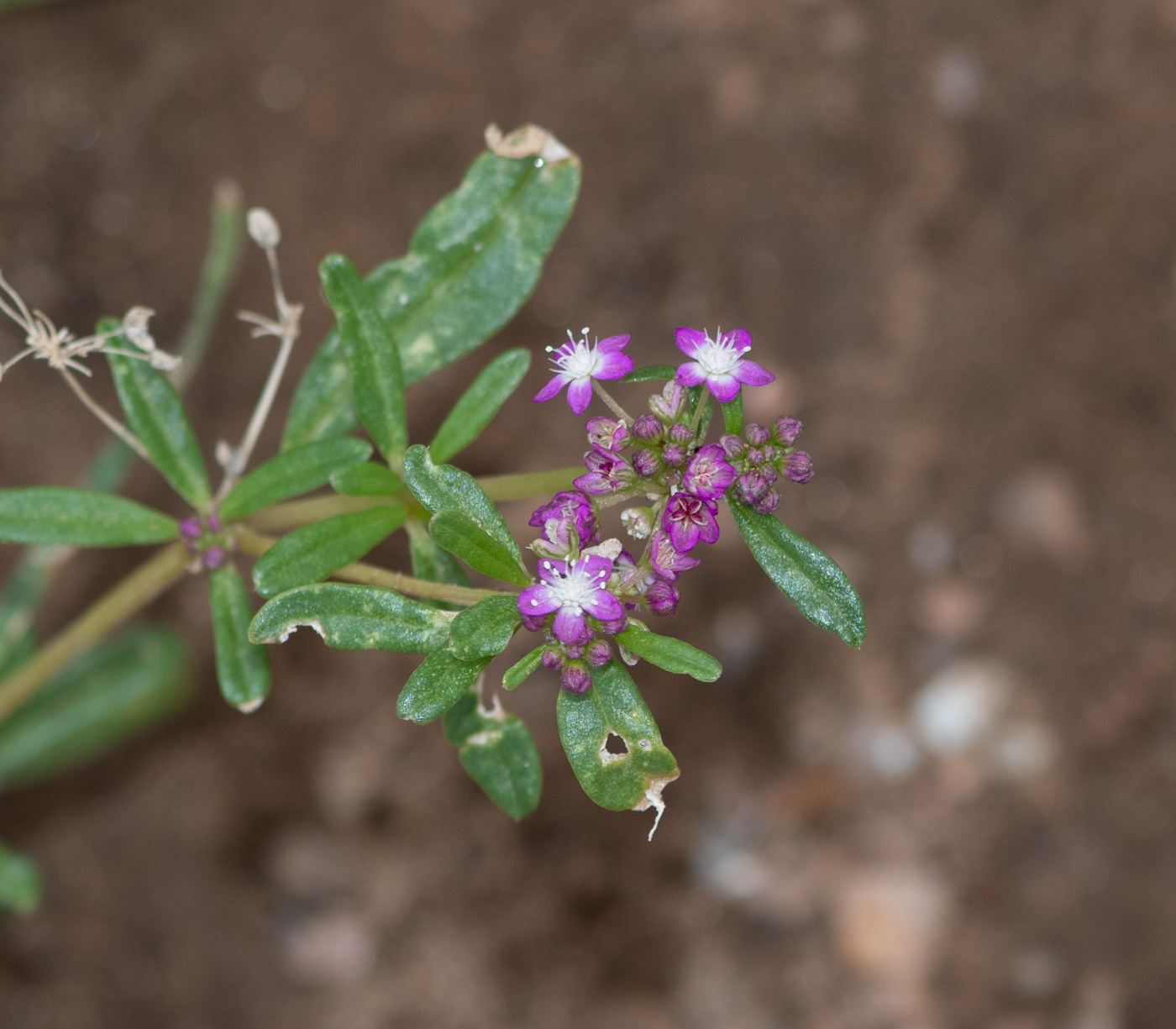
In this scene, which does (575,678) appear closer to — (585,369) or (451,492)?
(451,492)

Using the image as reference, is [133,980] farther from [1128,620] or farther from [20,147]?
[1128,620]

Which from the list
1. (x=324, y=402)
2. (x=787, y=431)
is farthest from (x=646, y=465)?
(x=324, y=402)

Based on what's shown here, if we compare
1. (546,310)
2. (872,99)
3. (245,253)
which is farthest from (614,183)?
(245,253)

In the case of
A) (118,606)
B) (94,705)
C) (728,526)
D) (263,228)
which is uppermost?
(263,228)

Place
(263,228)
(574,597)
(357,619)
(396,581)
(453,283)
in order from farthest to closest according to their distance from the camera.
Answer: (453,283)
(263,228)
(396,581)
(357,619)
(574,597)

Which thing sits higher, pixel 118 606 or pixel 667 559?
pixel 667 559

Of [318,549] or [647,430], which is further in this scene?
[318,549]

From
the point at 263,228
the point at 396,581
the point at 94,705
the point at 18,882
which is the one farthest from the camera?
the point at 94,705

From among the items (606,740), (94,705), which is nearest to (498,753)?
(606,740)
